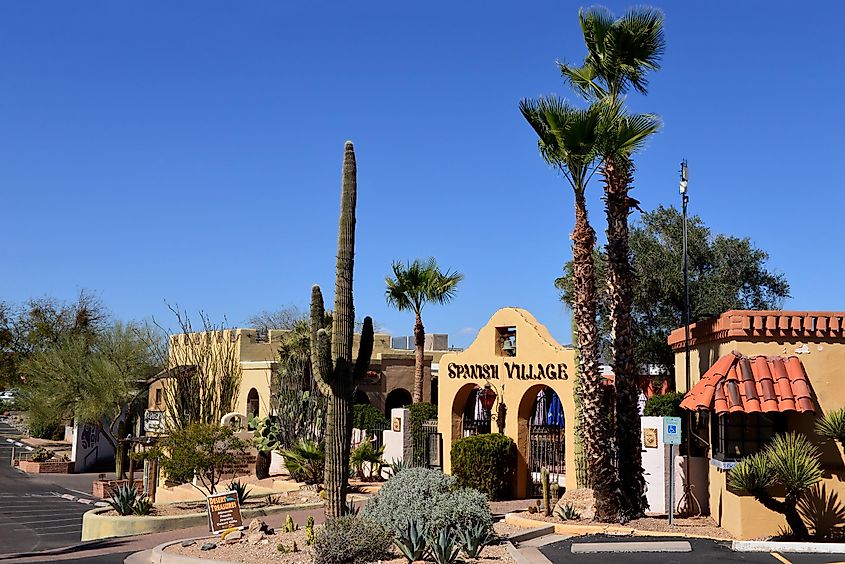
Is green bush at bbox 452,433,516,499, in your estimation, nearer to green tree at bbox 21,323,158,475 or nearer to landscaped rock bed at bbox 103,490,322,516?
landscaped rock bed at bbox 103,490,322,516

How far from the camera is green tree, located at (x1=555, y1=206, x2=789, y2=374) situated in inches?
1374

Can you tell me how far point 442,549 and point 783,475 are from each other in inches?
238

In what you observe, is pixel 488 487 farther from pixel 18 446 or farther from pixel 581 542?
pixel 18 446

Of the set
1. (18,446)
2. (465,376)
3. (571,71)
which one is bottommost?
(18,446)

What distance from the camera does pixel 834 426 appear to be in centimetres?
1502

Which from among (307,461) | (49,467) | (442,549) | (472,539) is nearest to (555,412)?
(307,461)

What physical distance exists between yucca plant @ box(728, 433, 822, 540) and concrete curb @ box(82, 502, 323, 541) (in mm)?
11246

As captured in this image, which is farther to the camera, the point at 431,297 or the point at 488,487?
the point at 431,297

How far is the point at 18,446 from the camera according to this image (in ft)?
Result: 163

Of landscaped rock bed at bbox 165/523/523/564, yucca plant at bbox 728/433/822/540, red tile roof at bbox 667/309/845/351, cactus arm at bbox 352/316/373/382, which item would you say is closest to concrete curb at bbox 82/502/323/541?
landscaped rock bed at bbox 165/523/523/564

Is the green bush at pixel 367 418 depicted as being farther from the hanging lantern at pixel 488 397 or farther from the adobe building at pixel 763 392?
the adobe building at pixel 763 392

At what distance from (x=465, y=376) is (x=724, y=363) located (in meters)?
9.59

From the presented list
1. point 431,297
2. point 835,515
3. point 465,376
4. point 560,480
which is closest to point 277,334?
point 431,297

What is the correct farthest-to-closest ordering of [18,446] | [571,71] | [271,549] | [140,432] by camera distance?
[18,446] < [140,432] < [571,71] < [271,549]
